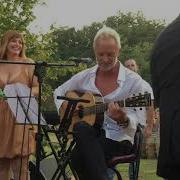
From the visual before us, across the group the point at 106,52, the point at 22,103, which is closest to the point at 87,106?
the point at 106,52

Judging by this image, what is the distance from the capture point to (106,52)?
539 centimetres

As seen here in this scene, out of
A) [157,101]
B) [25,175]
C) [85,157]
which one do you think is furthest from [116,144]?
[157,101]

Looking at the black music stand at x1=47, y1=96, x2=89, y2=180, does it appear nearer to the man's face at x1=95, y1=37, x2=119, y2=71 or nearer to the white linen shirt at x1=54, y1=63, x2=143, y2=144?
the white linen shirt at x1=54, y1=63, x2=143, y2=144

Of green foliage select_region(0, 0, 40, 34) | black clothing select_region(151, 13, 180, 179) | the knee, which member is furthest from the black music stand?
green foliage select_region(0, 0, 40, 34)

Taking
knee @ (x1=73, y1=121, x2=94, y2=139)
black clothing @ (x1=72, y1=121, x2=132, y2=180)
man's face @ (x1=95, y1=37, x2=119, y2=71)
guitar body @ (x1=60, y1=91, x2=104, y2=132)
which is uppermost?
man's face @ (x1=95, y1=37, x2=119, y2=71)

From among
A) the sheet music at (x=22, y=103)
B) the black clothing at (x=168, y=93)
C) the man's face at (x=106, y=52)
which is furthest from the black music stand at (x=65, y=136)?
the black clothing at (x=168, y=93)

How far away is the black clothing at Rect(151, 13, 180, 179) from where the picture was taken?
232 centimetres

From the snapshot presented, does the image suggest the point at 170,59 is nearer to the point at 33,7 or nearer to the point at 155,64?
the point at 155,64

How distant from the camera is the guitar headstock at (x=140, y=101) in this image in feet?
16.3

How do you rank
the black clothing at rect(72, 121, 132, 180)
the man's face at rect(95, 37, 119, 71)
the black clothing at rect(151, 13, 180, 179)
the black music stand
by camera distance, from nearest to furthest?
the black clothing at rect(151, 13, 180, 179) < the black clothing at rect(72, 121, 132, 180) < the black music stand < the man's face at rect(95, 37, 119, 71)

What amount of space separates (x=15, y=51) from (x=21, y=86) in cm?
96

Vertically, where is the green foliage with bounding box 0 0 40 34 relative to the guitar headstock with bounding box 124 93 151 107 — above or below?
above

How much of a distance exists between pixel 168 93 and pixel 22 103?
2.83 m

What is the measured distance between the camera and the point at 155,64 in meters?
2.50
